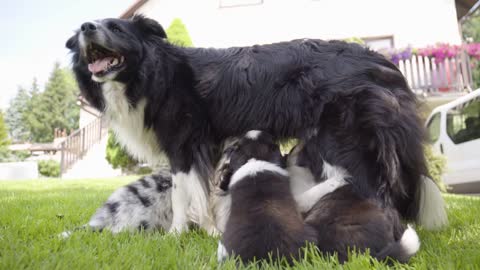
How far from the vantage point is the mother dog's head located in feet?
11.5

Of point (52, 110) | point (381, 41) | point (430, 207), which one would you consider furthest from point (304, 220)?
point (52, 110)

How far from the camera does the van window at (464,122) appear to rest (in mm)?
8745

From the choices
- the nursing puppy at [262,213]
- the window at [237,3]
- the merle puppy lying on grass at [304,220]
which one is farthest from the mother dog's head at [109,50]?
the window at [237,3]

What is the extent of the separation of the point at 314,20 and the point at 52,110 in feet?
159

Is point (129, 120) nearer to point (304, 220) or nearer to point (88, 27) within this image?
point (88, 27)

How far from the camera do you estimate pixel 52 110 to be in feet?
178

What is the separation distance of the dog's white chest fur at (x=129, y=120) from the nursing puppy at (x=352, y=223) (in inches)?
64.9

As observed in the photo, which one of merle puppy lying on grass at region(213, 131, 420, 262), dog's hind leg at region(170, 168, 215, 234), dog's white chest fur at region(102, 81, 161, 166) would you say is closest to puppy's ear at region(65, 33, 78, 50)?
dog's white chest fur at region(102, 81, 161, 166)

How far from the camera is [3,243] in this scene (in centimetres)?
254

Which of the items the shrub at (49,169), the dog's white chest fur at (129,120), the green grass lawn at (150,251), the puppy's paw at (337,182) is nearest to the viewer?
the green grass lawn at (150,251)

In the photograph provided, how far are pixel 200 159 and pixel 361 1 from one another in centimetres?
1424

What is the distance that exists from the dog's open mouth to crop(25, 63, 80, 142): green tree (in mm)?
54214

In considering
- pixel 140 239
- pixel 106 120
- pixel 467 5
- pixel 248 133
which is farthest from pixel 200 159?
pixel 467 5

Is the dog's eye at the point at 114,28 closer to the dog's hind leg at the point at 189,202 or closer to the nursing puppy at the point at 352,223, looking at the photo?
the dog's hind leg at the point at 189,202
